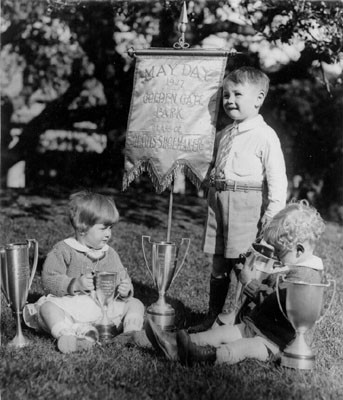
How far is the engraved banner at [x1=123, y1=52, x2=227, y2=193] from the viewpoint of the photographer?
395cm

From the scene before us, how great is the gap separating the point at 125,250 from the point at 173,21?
13.7ft

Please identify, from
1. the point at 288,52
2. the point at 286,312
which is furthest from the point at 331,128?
the point at 286,312

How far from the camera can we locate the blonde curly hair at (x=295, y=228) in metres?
3.10

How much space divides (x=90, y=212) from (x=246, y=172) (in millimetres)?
1035

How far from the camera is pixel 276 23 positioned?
24.1ft

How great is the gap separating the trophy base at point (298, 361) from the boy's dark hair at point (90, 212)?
1.35 meters

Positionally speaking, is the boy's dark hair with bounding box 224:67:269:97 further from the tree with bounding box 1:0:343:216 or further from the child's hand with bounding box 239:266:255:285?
the tree with bounding box 1:0:343:216

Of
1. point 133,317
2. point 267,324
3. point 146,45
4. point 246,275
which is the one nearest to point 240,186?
point 246,275

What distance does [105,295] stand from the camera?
3.40m

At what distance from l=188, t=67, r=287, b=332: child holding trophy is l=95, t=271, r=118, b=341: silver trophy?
1.90 feet

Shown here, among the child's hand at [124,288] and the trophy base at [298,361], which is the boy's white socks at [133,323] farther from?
the trophy base at [298,361]

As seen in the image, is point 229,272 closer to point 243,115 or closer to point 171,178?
point 171,178

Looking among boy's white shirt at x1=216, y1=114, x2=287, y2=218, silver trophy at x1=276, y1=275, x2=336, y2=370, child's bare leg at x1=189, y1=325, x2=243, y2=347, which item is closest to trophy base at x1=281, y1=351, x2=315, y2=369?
silver trophy at x1=276, y1=275, x2=336, y2=370

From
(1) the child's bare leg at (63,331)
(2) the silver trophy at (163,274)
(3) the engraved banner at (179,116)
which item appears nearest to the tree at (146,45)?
(3) the engraved banner at (179,116)
